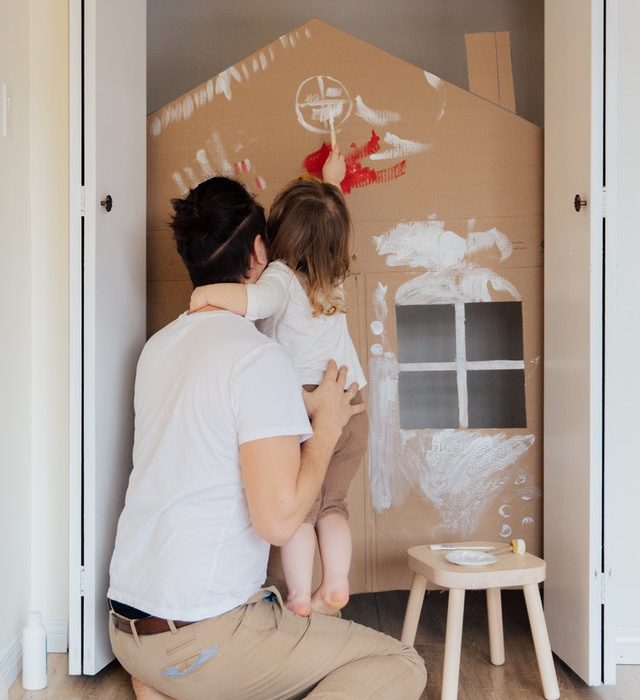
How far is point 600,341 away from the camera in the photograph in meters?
2.24

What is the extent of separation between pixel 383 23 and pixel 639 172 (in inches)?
55.7

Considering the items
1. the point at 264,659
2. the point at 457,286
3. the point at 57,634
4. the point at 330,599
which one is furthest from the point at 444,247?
the point at 57,634

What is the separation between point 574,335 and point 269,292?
0.88 m

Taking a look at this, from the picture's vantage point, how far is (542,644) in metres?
2.21

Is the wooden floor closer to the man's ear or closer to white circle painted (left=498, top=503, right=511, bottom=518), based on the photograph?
white circle painted (left=498, top=503, right=511, bottom=518)

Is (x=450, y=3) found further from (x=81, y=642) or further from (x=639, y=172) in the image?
(x=81, y=642)

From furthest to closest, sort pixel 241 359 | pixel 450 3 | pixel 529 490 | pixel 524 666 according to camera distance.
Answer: pixel 450 3
pixel 529 490
pixel 524 666
pixel 241 359

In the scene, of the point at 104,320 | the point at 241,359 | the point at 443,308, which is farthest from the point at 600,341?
the point at 104,320

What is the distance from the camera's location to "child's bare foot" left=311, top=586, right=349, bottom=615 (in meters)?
2.21

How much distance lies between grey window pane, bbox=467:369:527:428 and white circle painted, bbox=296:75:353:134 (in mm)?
896

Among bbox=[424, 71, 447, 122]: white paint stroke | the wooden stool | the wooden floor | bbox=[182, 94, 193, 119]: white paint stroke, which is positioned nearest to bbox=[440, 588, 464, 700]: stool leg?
the wooden stool

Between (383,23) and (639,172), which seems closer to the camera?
(639,172)

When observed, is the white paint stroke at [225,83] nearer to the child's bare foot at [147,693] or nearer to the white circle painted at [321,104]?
the white circle painted at [321,104]

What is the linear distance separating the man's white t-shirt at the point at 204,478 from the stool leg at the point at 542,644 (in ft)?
2.70
